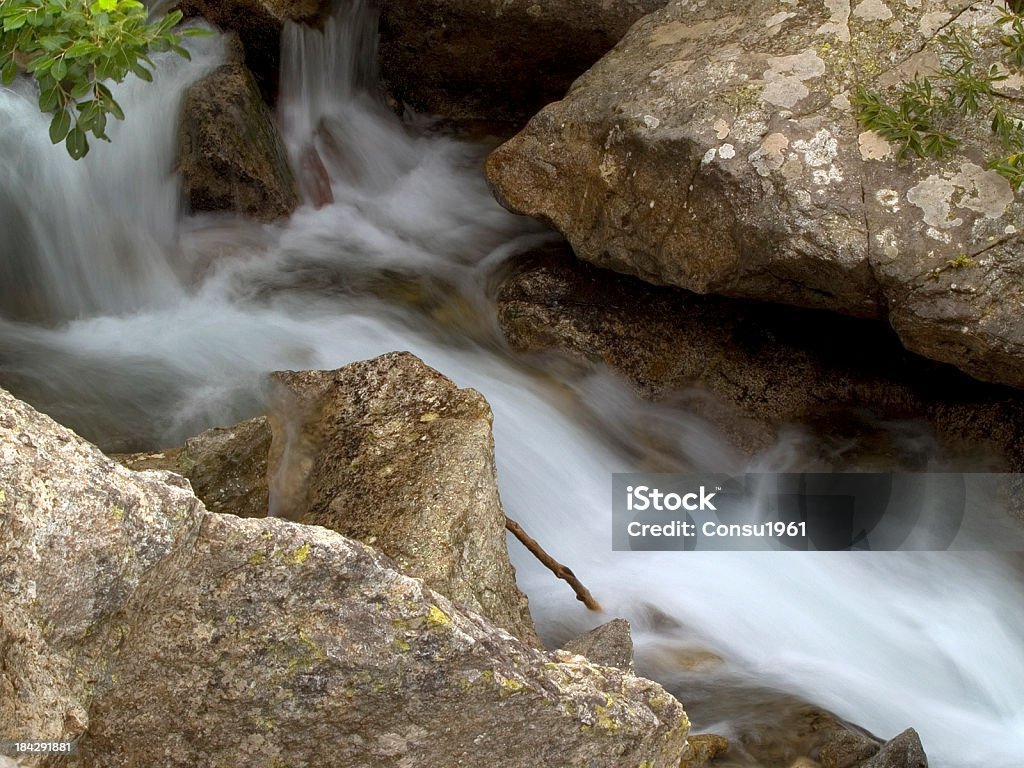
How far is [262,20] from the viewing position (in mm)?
5781

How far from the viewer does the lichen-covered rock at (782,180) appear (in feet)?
13.2

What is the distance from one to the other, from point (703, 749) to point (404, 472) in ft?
3.96

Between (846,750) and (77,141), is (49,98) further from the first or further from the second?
(846,750)

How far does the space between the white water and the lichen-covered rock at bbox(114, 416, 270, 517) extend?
0.77m

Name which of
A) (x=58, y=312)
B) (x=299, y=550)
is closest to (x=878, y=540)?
(x=299, y=550)

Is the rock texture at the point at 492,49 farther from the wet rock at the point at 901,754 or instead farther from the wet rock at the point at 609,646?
the wet rock at the point at 901,754

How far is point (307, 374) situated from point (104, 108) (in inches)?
43.0

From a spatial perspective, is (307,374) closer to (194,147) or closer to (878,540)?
(194,147)

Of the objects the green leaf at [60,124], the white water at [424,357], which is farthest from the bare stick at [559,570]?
the green leaf at [60,124]

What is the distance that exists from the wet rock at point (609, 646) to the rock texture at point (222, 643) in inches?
37.1

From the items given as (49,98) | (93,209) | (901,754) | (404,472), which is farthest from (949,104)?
(93,209)

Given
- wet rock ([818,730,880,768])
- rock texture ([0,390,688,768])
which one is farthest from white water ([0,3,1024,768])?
rock texture ([0,390,688,768])

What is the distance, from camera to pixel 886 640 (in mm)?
4258

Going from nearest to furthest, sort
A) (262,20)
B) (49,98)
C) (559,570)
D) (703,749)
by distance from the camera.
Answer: (703,749) → (49,98) → (559,570) → (262,20)
